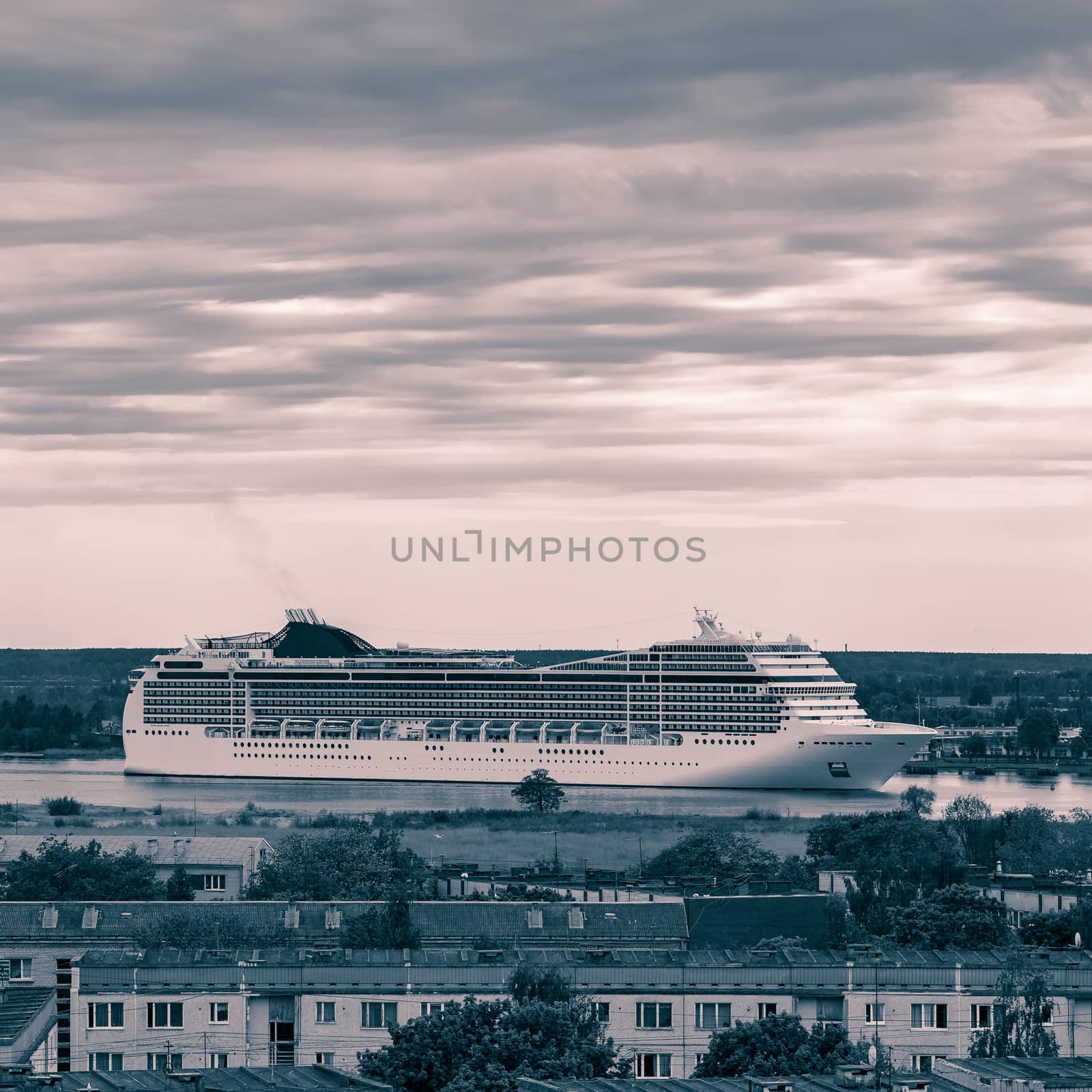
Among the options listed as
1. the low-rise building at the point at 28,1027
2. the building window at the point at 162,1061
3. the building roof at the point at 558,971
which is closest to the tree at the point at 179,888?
the building roof at the point at 558,971

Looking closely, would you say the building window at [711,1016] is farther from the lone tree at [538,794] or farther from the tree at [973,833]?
the lone tree at [538,794]

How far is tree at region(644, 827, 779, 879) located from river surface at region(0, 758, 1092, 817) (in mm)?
37000

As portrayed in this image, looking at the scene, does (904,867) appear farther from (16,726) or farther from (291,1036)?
(16,726)

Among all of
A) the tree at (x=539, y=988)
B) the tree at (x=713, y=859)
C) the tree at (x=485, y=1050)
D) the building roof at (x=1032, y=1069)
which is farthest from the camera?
the tree at (x=713, y=859)

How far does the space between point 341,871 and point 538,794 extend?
2102 inches

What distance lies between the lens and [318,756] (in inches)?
5620

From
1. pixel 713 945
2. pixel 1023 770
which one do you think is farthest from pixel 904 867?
pixel 1023 770

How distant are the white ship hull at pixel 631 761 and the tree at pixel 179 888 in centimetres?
7243

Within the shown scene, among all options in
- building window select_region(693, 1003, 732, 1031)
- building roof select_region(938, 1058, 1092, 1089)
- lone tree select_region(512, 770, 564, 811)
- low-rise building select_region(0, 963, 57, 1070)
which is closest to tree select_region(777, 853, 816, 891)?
building window select_region(693, 1003, 732, 1031)

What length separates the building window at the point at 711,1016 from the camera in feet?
115

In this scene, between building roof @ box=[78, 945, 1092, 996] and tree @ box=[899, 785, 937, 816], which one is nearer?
building roof @ box=[78, 945, 1092, 996]

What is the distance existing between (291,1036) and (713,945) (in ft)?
43.9

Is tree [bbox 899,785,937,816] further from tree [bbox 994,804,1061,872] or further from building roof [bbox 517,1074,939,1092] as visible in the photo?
building roof [bbox 517,1074,939,1092]

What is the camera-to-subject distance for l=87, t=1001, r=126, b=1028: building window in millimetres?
34625
